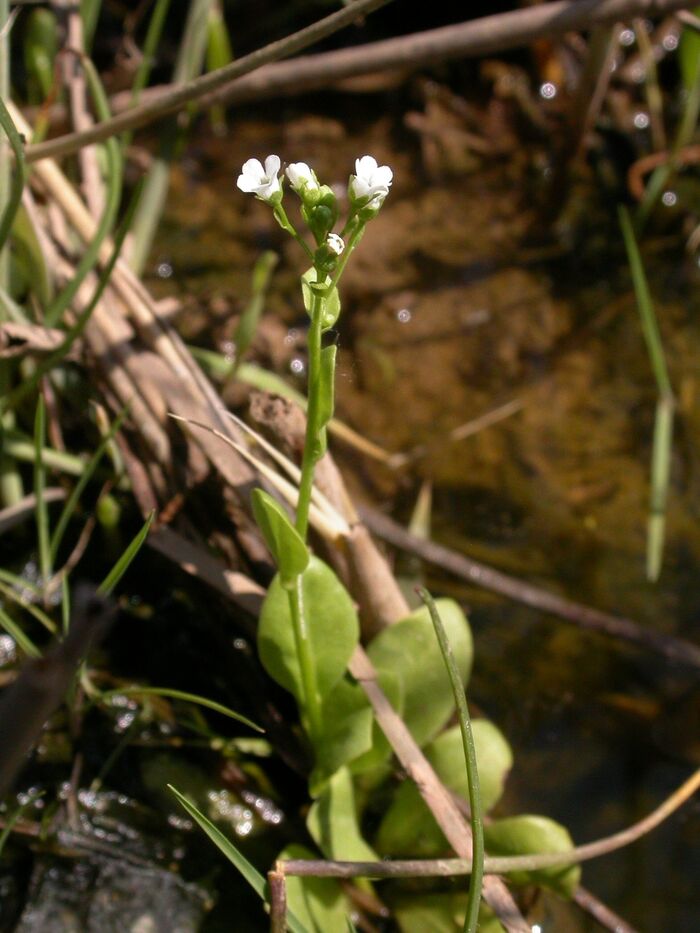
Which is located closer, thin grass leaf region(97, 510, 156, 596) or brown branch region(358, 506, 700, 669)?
thin grass leaf region(97, 510, 156, 596)

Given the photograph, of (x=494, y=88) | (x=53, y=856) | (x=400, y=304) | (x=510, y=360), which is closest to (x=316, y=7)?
(x=494, y=88)

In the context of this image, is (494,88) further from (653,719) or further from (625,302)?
(653,719)

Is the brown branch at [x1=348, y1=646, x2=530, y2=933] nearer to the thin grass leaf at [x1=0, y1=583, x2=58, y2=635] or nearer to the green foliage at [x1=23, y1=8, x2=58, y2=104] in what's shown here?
the thin grass leaf at [x1=0, y1=583, x2=58, y2=635]

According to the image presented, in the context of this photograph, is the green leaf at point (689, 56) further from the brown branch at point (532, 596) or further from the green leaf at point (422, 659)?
the green leaf at point (422, 659)

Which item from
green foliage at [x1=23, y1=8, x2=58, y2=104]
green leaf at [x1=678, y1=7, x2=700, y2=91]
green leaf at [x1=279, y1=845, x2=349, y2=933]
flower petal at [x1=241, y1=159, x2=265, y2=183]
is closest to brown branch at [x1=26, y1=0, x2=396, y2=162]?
flower petal at [x1=241, y1=159, x2=265, y2=183]

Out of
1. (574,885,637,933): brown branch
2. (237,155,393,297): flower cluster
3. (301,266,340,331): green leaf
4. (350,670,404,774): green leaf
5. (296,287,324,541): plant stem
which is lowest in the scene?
(574,885,637,933): brown branch

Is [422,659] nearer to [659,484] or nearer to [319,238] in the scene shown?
[319,238]

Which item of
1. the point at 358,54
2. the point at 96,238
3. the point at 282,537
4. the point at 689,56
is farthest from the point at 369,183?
the point at 689,56
